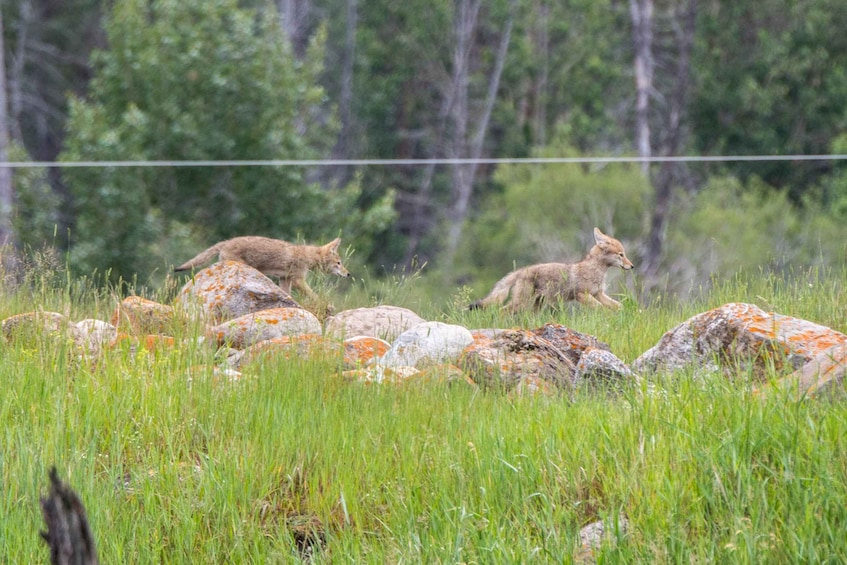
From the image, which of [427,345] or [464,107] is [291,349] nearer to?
[427,345]

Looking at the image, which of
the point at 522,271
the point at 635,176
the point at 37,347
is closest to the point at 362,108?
the point at 635,176

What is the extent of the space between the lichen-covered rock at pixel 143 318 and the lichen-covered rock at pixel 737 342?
2437mm

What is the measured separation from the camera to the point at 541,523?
400 centimetres

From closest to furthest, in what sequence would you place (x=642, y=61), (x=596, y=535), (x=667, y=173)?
(x=596, y=535), (x=667, y=173), (x=642, y=61)

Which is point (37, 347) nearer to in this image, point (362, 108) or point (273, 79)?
point (273, 79)

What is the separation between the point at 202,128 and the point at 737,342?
68.0 feet

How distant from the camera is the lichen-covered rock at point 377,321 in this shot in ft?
21.6

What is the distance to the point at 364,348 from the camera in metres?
6.13

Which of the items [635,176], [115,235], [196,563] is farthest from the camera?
[635,176]

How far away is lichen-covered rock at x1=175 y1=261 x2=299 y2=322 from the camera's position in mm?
7055

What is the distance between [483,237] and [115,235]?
36.5ft

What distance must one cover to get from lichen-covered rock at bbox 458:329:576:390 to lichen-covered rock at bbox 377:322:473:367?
0.07 meters

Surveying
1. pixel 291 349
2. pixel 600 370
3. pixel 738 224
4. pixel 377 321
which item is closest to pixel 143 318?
pixel 291 349

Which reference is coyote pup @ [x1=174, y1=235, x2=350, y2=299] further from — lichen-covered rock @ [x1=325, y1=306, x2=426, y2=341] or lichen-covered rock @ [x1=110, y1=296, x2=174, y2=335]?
lichen-covered rock @ [x1=110, y1=296, x2=174, y2=335]
